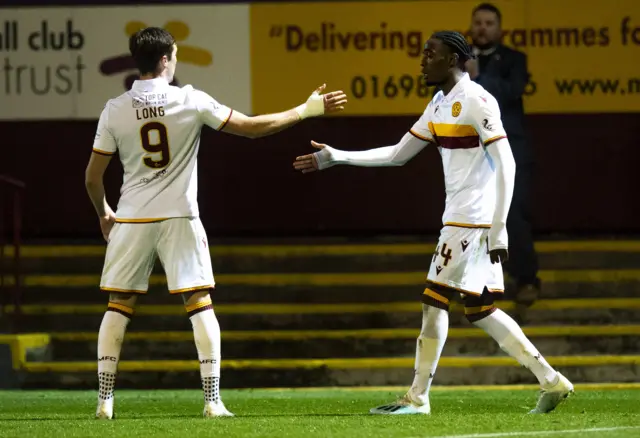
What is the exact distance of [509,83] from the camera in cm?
1157

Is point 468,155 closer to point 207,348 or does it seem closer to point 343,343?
point 207,348

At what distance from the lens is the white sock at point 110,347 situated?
7.61m

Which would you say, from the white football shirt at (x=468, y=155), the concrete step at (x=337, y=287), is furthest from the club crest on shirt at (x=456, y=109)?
the concrete step at (x=337, y=287)

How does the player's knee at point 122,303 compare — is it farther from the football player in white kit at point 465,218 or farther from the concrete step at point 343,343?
the concrete step at point 343,343

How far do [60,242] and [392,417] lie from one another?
7.25 metres

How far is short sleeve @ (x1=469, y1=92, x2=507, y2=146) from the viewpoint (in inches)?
297

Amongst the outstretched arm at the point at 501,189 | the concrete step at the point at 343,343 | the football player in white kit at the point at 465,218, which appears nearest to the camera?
the outstretched arm at the point at 501,189

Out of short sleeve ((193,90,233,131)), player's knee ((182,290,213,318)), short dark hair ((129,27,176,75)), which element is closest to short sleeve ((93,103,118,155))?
short dark hair ((129,27,176,75))

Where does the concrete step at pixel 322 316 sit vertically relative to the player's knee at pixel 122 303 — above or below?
below

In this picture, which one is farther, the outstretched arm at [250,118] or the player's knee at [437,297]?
the player's knee at [437,297]

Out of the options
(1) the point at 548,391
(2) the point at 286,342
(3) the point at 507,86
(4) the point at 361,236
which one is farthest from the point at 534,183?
(1) the point at 548,391

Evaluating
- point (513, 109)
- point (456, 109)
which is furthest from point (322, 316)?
point (456, 109)

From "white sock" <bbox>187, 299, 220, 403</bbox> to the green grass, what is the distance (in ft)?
0.60

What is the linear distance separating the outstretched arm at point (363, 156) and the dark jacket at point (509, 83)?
3319 mm
